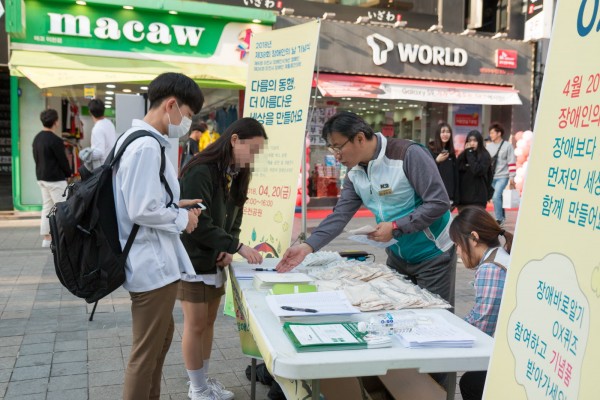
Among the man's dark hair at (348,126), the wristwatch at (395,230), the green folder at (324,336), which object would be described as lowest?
the green folder at (324,336)

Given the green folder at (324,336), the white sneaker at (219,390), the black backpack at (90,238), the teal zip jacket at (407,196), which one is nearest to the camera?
the green folder at (324,336)

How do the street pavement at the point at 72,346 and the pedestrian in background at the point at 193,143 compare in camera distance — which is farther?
the pedestrian in background at the point at 193,143

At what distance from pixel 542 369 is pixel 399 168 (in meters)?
1.54

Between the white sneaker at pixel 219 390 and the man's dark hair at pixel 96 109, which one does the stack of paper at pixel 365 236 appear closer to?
the white sneaker at pixel 219 390

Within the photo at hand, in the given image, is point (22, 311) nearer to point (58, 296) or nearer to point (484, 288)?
point (58, 296)

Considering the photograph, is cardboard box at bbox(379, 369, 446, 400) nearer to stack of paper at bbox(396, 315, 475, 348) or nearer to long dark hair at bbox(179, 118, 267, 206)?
stack of paper at bbox(396, 315, 475, 348)

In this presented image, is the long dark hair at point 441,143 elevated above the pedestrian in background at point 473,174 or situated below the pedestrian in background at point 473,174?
above

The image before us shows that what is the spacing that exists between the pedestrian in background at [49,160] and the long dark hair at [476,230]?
19.2ft

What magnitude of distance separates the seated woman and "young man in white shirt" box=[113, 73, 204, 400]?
1.23 metres

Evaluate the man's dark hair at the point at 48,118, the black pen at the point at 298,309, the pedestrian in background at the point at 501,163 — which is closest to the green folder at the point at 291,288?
the black pen at the point at 298,309

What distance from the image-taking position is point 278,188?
13.5ft

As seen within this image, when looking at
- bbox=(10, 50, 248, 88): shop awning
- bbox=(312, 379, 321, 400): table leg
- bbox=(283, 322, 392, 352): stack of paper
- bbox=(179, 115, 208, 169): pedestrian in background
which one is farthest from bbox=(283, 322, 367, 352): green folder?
bbox=(10, 50, 248, 88): shop awning

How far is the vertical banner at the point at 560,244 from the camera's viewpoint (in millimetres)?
1100

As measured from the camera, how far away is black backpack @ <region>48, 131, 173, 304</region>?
206cm
